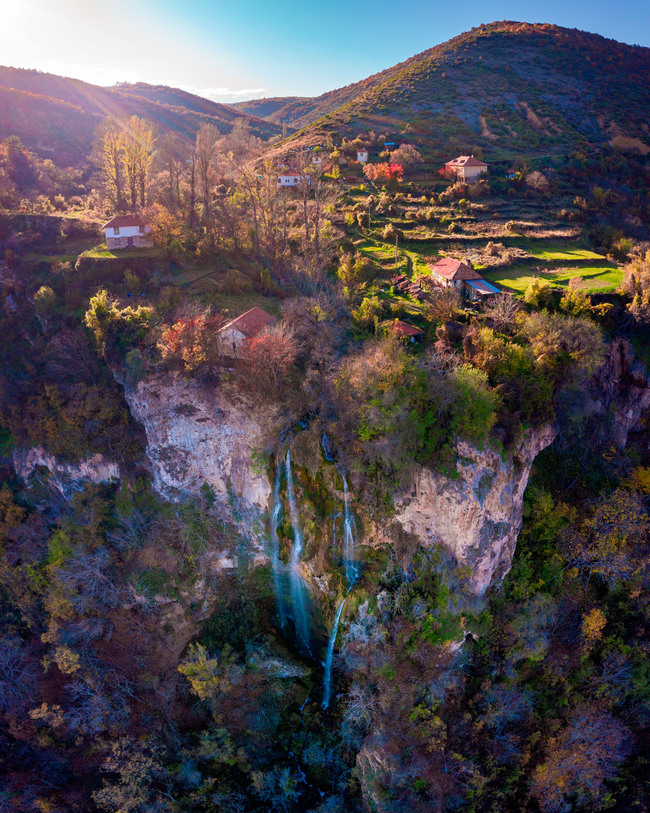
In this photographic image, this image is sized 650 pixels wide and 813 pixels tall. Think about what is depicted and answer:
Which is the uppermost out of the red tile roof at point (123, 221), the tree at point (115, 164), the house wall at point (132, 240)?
the tree at point (115, 164)

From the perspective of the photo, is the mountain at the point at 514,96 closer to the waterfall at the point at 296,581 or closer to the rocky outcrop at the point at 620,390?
the rocky outcrop at the point at 620,390

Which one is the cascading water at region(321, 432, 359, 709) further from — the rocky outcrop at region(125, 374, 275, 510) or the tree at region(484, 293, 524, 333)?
the tree at region(484, 293, 524, 333)

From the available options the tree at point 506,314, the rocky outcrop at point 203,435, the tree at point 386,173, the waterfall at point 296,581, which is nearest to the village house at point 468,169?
the tree at point 386,173

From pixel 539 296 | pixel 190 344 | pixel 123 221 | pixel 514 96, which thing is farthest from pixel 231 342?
pixel 514 96

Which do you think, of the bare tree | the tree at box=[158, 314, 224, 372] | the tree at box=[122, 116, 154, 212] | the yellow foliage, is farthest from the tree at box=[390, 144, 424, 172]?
the bare tree

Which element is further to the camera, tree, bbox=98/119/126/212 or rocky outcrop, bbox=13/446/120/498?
tree, bbox=98/119/126/212

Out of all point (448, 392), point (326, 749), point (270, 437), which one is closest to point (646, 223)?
point (448, 392)

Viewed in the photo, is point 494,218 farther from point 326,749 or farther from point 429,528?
point 326,749
